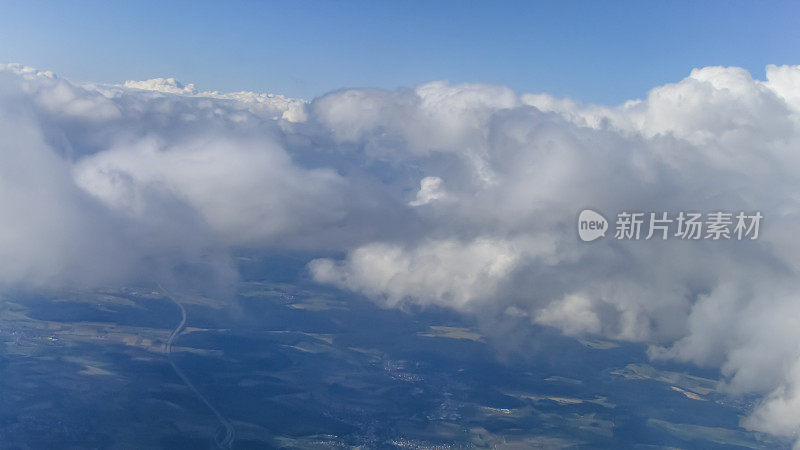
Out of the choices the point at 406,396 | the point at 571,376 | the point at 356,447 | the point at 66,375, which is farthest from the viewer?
the point at 571,376

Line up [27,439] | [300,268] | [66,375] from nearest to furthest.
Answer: [27,439] < [66,375] < [300,268]

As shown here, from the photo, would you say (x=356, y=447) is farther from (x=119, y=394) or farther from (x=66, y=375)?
(x=66, y=375)

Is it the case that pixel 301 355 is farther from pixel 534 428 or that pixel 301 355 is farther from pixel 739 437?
pixel 739 437

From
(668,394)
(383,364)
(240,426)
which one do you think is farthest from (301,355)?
(668,394)

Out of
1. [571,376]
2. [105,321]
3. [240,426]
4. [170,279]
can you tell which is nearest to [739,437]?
[571,376]

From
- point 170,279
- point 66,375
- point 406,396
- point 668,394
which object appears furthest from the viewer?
point 170,279

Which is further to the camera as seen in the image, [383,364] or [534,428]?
[383,364]

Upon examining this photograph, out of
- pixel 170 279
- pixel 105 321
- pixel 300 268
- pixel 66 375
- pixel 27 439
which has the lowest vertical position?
pixel 27 439

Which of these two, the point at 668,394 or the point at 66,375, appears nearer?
the point at 66,375

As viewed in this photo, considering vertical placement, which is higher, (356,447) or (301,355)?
(301,355)
